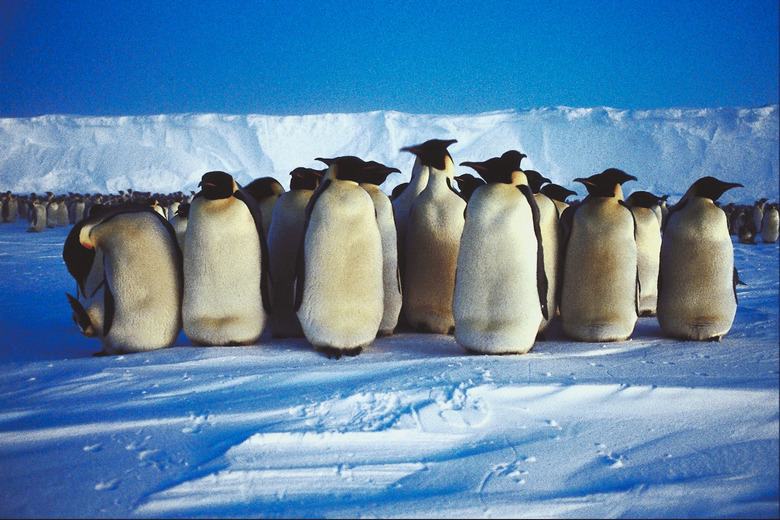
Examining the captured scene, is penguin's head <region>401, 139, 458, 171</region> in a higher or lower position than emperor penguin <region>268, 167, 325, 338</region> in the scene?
higher

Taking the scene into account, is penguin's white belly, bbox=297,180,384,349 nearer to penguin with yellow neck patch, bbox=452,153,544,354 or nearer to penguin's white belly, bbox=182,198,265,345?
penguin's white belly, bbox=182,198,265,345

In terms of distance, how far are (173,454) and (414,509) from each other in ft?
2.86

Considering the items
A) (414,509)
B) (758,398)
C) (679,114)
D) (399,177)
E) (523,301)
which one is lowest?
(414,509)

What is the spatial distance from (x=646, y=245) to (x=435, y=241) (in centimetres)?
199

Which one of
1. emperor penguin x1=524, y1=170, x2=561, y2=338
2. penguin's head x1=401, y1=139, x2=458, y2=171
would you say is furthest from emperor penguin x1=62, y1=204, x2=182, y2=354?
emperor penguin x1=524, y1=170, x2=561, y2=338

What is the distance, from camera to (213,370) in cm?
292

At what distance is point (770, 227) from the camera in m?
12.6

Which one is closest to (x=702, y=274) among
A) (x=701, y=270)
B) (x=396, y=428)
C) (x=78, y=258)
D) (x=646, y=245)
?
(x=701, y=270)

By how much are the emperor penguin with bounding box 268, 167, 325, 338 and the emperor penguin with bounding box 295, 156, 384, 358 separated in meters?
0.51

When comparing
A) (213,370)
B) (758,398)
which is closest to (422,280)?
(213,370)

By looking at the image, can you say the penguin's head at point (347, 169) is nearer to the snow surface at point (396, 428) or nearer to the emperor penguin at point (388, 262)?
the emperor penguin at point (388, 262)

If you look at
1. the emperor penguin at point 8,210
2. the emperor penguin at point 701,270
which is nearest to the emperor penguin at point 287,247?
the emperor penguin at point 701,270

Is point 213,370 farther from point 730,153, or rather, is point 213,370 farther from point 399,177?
point 730,153

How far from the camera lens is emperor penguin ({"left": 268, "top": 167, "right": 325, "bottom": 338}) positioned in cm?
381
